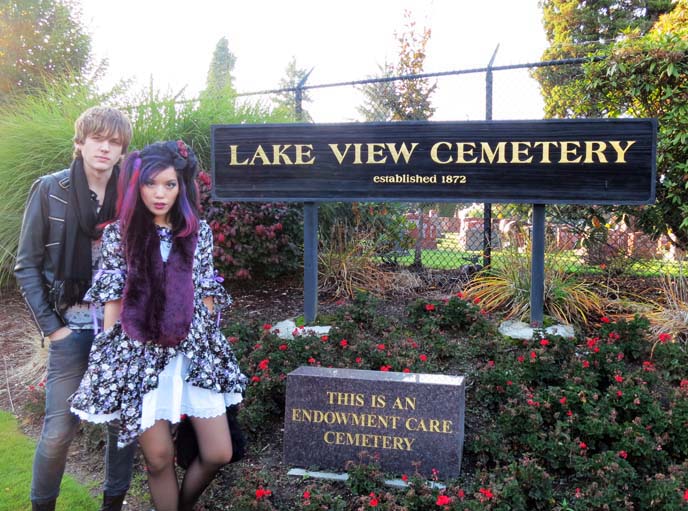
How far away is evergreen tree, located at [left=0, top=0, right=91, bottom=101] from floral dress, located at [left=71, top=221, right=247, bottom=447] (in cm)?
1434

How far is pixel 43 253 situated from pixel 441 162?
327 cm

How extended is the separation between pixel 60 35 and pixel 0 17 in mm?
1367

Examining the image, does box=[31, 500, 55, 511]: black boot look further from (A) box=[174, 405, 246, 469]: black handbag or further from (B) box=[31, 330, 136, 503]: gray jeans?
(A) box=[174, 405, 246, 469]: black handbag

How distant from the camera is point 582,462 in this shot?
2.81m

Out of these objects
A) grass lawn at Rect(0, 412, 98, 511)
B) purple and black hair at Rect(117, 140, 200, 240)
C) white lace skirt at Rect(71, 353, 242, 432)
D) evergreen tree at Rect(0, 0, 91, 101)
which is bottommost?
grass lawn at Rect(0, 412, 98, 511)

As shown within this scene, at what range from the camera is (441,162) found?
491 cm

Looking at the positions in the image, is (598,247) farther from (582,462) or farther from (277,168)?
(582,462)

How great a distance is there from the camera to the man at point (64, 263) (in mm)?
2436

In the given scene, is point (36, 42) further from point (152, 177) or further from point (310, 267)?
point (152, 177)

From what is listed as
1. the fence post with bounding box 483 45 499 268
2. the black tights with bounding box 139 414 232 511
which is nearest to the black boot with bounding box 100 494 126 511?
the black tights with bounding box 139 414 232 511

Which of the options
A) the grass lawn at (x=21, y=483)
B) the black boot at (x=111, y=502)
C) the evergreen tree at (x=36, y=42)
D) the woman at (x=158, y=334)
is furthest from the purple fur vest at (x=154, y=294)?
the evergreen tree at (x=36, y=42)

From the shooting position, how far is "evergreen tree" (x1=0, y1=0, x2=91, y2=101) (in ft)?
49.0

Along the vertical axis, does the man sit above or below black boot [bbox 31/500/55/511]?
above

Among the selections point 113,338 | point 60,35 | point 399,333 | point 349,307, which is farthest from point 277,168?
point 60,35
